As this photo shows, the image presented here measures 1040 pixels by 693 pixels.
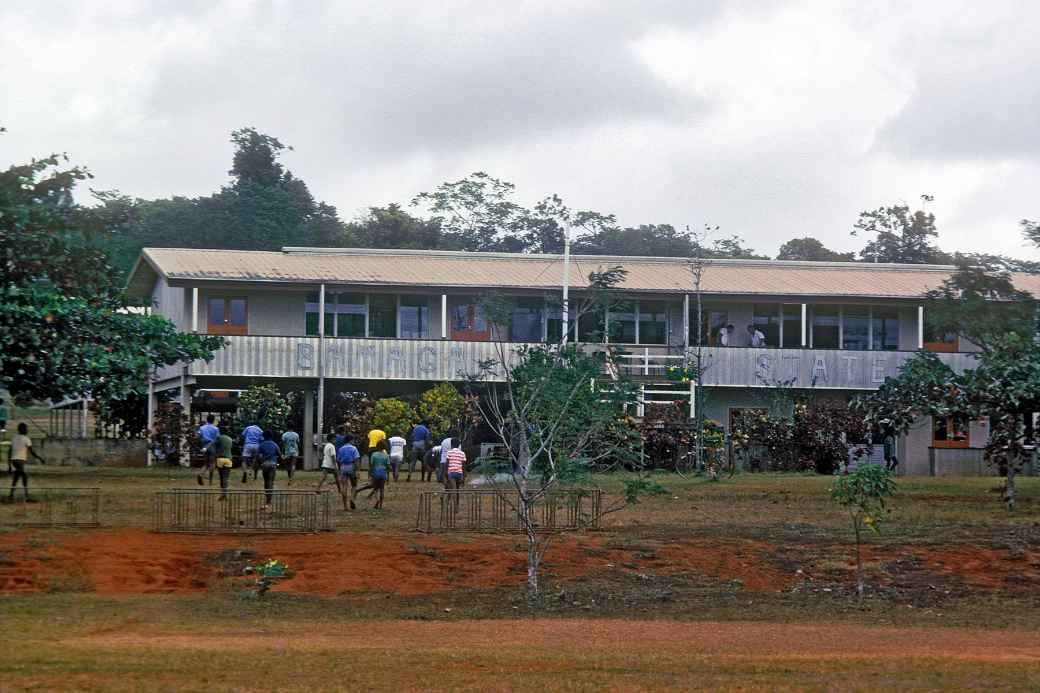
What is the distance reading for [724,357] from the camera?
145 feet

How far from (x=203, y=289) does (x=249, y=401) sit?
13.3 ft

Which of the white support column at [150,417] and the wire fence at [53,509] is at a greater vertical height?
the white support column at [150,417]

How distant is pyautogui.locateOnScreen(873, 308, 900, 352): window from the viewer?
46688 mm

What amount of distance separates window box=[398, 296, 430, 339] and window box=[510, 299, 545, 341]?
2628 millimetres

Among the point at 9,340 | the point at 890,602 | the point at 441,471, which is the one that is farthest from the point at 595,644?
the point at 9,340

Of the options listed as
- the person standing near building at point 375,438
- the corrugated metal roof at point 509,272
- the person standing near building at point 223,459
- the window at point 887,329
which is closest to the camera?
the person standing near building at point 223,459

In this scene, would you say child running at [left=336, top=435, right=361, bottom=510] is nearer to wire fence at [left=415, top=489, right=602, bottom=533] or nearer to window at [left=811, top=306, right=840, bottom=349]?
wire fence at [left=415, top=489, right=602, bottom=533]

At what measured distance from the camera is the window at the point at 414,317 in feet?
147

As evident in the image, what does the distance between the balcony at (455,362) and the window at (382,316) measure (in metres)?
2.19

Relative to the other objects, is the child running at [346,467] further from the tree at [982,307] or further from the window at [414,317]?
the window at [414,317]

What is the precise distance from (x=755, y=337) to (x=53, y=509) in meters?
24.2

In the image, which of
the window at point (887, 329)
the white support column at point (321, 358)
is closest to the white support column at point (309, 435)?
the white support column at point (321, 358)

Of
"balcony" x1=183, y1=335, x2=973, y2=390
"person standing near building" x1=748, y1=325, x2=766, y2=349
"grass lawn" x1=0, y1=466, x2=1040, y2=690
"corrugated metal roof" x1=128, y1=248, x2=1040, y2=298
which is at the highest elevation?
"corrugated metal roof" x1=128, y1=248, x2=1040, y2=298

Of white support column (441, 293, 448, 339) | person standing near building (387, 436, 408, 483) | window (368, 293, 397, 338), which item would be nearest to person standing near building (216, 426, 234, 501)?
person standing near building (387, 436, 408, 483)
